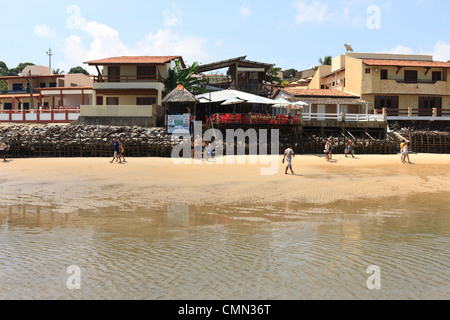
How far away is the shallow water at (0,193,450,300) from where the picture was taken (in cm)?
627

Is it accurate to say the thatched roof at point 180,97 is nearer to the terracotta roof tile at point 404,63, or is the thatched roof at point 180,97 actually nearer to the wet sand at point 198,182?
the wet sand at point 198,182

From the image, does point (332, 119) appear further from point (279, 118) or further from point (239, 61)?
point (239, 61)

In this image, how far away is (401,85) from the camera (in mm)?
43688

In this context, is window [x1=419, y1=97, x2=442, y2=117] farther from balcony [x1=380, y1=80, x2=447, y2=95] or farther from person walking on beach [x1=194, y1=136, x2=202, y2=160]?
person walking on beach [x1=194, y1=136, x2=202, y2=160]

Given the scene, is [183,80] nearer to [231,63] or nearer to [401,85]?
[231,63]

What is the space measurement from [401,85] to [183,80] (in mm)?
23889

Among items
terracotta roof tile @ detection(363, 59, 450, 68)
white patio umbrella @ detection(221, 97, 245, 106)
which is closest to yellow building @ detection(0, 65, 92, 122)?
white patio umbrella @ detection(221, 97, 245, 106)

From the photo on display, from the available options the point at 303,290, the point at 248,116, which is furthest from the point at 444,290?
the point at 248,116

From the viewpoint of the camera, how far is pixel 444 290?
625 centimetres

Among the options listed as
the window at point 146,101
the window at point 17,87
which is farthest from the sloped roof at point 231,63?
the window at point 17,87

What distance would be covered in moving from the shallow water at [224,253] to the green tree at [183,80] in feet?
97.0

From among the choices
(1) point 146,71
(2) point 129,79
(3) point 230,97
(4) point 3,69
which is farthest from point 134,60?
(4) point 3,69

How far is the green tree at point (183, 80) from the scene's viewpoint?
4100 centimetres
